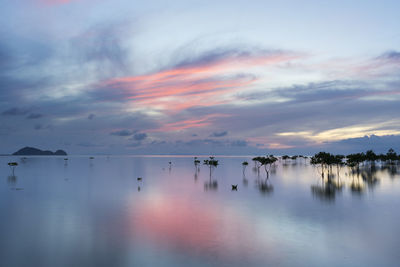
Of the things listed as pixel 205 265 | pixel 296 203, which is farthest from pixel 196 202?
pixel 205 265

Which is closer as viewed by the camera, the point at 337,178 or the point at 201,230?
the point at 201,230

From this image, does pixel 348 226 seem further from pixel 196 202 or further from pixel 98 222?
pixel 98 222

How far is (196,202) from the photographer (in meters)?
44.9

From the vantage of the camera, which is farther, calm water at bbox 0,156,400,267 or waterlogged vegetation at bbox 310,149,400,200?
waterlogged vegetation at bbox 310,149,400,200

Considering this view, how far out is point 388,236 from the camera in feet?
85.8

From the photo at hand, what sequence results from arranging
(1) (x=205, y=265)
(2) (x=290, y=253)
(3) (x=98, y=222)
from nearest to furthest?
(1) (x=205, y=265) < (2) (x=290, y=253) < (3) (x=98, y=222)

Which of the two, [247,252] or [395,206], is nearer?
[247,252]

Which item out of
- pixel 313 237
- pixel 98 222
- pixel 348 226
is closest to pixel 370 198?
pixel 348 226

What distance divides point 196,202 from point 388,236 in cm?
2600

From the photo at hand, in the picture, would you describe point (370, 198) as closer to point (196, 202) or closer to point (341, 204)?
point (341, 204)

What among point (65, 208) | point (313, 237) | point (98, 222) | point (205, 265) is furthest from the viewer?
point (65, 208)

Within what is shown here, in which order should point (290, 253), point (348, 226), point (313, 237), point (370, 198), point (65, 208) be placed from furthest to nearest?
point (370, 198), point (65, 208), point (348, 226), point (313, 237), point (290, 253)

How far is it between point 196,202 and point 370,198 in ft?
93.7

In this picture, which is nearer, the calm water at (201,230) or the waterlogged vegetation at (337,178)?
the calm water at (201,230)
